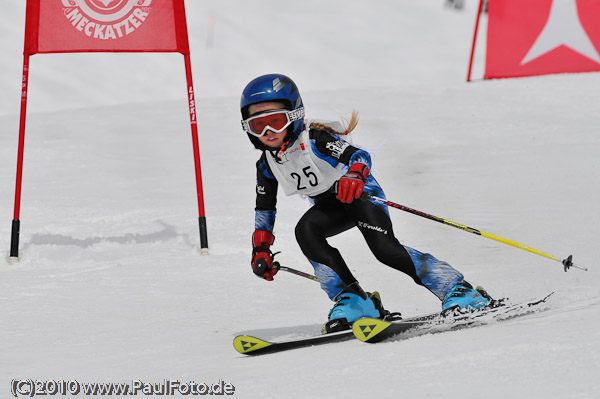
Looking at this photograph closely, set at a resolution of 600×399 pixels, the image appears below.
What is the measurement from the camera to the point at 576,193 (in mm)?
7836

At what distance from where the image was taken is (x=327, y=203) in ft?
14.3

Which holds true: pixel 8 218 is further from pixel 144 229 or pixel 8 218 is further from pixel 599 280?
pixel 599 280

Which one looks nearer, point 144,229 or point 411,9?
point 144,229

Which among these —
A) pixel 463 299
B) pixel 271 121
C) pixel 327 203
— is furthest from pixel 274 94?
pixel 463 299

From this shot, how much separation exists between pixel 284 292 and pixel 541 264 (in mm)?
1959

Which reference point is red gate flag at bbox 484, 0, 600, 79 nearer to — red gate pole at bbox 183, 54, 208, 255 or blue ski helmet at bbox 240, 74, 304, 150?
red gate pole at bbox 183, 54, 208, 255

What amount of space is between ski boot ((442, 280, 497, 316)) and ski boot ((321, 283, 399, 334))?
1.39 ft

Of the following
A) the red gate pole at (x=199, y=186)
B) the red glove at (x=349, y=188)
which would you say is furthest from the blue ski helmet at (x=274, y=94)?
the red gate pole at (x=199, y=186)

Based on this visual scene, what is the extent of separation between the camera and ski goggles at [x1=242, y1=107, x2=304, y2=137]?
4.15 m

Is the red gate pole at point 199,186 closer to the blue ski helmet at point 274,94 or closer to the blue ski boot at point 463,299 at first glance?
the blue ski helmet at point 274,94

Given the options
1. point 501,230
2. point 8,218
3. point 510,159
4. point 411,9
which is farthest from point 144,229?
point 411,9

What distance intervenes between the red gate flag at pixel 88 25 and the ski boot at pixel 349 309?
3259 mm

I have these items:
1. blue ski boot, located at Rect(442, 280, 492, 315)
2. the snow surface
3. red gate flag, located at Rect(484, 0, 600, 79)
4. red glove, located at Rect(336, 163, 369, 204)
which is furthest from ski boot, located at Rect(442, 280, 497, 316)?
red gate flag, located at Rect(484, 0, 600, 79)

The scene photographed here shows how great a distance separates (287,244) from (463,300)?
284cm
